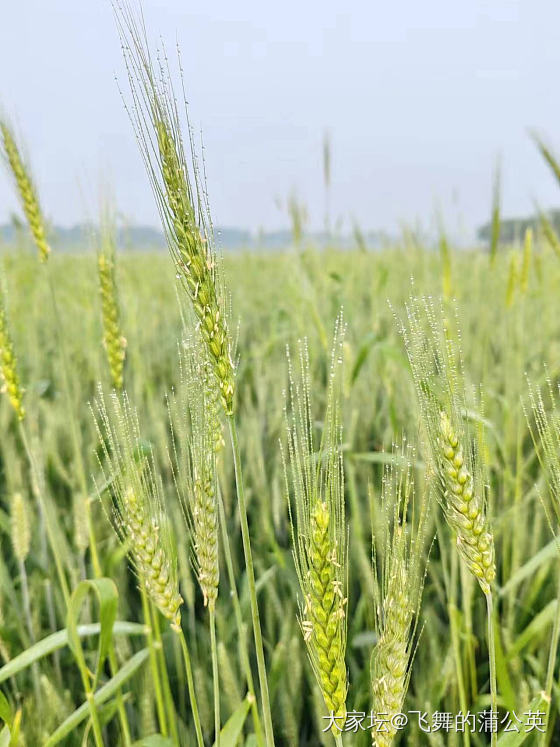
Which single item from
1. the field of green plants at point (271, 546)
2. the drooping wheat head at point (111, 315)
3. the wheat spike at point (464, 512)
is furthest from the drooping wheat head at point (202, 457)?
the drooping wheat head at point (111, 315)

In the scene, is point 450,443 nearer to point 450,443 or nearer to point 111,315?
point 450,443

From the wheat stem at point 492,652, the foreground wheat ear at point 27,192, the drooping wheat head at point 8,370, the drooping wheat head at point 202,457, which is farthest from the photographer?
the foreground wheat ear at point 27,192

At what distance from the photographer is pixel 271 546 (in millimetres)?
1378

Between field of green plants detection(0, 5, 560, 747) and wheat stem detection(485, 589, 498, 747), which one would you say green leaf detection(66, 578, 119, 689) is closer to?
field of green plants detection(0, 5, 560, 747)

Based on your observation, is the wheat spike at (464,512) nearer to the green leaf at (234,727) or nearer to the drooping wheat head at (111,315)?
the green leaf at (234,727)

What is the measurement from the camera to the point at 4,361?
905mm

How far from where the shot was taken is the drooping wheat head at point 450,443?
569 mm

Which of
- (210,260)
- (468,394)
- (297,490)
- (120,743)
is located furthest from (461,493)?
(120,743)

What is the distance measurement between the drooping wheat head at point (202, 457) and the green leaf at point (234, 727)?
17 centimetres

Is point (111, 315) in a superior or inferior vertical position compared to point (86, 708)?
superior

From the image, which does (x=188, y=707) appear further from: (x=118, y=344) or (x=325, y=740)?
(x=118, y=344)

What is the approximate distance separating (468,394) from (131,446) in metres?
0.71

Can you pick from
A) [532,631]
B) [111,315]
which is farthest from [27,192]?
[532,631]

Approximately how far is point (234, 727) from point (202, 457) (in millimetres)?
332
